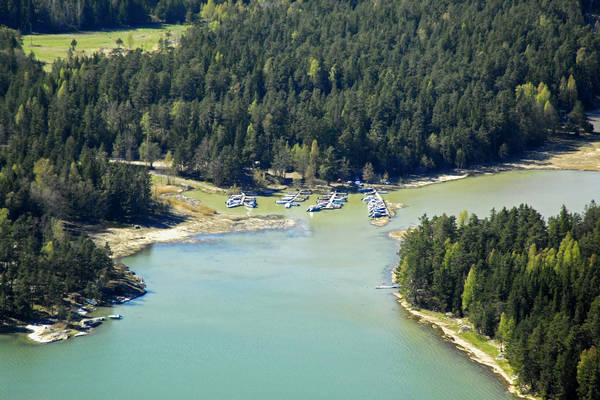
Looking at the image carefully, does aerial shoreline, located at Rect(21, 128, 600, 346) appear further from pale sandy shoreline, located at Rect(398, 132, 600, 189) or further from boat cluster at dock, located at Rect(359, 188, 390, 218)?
boat cluster at dock, located at Rect(359, 188, 390, 218)

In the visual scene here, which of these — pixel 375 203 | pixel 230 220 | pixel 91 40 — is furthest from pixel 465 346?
pixel 91 40

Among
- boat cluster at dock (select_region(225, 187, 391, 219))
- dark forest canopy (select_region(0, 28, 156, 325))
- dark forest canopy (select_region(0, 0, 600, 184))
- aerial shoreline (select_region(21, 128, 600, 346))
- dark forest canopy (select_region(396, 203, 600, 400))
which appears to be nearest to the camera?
dark forest canopy (select_region(396, 203, 600, 400))

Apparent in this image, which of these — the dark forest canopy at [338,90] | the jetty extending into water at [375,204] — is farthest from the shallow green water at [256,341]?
the dark forest canopy at [338,90]

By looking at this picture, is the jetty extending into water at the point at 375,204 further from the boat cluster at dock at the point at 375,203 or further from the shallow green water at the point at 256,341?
the shallow green water at the point at 256,341

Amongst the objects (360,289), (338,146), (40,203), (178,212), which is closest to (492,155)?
(338,146)

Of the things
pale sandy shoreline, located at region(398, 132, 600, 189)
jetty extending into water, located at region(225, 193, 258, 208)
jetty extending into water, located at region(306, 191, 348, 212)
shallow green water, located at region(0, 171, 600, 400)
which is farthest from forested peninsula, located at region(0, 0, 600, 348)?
shallow green water, located at region(0, 171, 600, 400)
